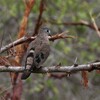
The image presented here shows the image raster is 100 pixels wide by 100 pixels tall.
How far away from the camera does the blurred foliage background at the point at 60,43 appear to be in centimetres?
923

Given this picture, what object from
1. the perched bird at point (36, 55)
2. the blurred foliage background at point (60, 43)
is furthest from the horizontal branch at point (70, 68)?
the blurred foliage background at point (60, 43)

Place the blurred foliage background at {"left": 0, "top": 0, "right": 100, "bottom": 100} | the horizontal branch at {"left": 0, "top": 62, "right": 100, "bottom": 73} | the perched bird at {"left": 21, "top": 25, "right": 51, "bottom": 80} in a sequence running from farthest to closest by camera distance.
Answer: the blurred foliage background at {"left": 0, "top": 0, "right": 100, "bottom": 100}
the perched bird at {"left": 21, "top": 25, "right": 51, "bottom": 80}
the horizontal branch at {"left": 0, "top": 62, "right": 100, "bottom": 73}

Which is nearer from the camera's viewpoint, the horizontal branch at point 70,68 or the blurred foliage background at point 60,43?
the horizontal branch at point 70,68

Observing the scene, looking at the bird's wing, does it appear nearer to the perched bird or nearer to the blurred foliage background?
the perched bird

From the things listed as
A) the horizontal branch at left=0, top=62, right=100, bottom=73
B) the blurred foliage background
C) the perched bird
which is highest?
the blurred foliage background

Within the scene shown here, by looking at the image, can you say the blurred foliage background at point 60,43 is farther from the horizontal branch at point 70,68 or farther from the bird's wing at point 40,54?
the horizontal branch at point 70,68

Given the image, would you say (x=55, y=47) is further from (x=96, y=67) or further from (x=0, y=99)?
(x=96, y=67)

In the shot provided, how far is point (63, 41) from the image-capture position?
1045 centimetres

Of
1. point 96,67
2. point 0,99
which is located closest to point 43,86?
point 0,99

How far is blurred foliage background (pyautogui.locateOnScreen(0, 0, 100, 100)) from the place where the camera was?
9.23m

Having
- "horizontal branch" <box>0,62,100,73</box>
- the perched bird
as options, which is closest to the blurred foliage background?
the perched bird

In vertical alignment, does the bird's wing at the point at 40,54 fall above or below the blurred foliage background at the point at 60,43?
below

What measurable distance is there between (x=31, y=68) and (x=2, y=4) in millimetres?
→ 6071

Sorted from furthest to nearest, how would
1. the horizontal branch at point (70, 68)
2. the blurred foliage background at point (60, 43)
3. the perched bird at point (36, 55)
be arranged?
the blurred foliage background at point (60, 43) < the perched bird at point (36, 55) < the horizontal branch at point (70, 68)
